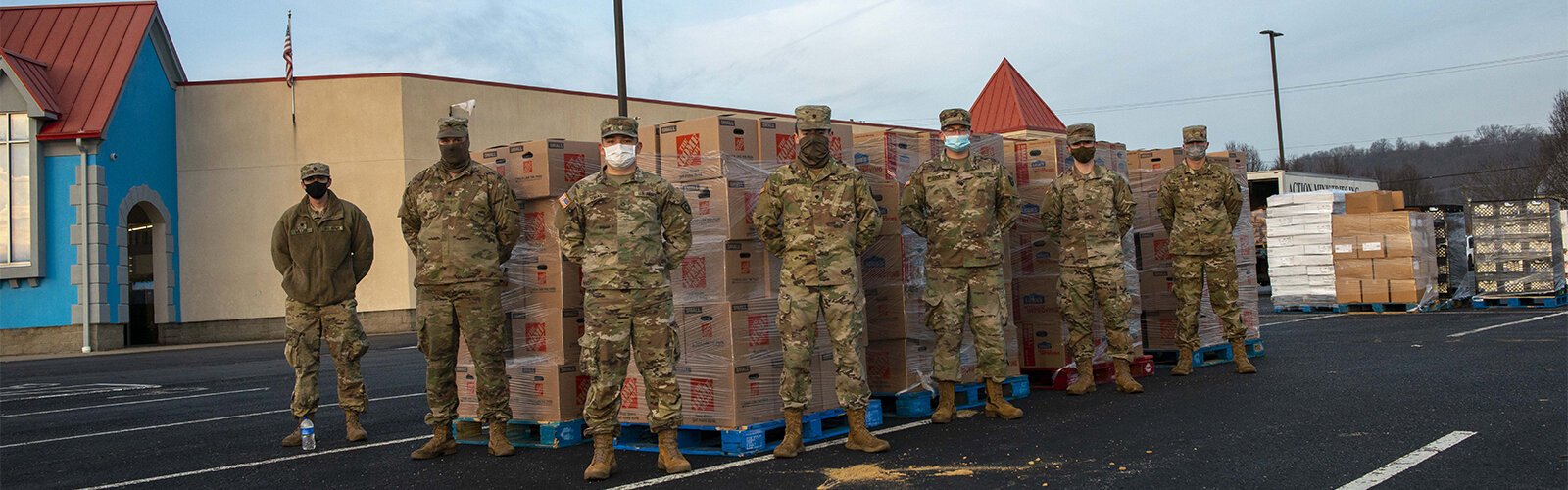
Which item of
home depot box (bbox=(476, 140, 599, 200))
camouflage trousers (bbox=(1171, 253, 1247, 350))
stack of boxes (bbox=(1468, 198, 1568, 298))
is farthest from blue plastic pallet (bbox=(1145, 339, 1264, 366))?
stack of boxes (bbox=(1468, 198, 1568, 298))

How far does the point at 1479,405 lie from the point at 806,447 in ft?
14.6

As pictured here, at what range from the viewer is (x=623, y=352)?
20.2 feet

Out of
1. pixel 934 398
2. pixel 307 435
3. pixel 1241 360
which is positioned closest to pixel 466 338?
pixel 307 435

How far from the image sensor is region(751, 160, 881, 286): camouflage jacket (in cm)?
670

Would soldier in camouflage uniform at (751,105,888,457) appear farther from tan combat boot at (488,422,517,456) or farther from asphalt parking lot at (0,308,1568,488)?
tan combat boot at (488,422,517,456)

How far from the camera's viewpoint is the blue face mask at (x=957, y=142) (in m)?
7.88

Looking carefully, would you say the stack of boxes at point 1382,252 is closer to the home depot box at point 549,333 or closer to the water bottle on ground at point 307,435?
the home depot box at point 549,333

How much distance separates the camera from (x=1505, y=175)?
57250 millimetres

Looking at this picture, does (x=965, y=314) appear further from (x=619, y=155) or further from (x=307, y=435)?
(x=307, y=435)

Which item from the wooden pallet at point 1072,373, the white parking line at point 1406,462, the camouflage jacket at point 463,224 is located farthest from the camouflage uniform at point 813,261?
the wooden pallet at point 1072,373

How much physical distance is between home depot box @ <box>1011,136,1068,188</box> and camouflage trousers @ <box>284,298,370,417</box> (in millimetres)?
5575

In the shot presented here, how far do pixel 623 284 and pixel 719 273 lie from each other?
0.90 meters

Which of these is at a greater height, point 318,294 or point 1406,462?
point 318,294

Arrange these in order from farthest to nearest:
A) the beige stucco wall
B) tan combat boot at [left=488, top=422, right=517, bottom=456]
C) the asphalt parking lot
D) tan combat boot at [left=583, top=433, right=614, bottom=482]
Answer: the beige stucco wall → tan combat boot at [left=488, top=422, right=517, bottom=456] → tan combat boot at [left=583, top=433, right=614, bottom=482] → the asphalt parking lot
